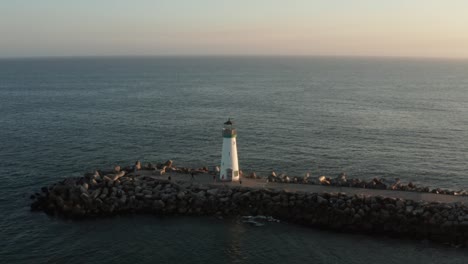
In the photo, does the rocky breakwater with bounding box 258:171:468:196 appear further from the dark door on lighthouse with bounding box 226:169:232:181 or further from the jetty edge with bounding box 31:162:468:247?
the dark door on lighthouse with bounding box 226:169:232:181

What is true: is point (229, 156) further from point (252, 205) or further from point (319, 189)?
point (319, 189)

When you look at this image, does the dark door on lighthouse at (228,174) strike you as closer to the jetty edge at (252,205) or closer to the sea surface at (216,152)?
the jetty edge at (252,205)

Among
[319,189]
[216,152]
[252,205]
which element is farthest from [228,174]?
[216,152]

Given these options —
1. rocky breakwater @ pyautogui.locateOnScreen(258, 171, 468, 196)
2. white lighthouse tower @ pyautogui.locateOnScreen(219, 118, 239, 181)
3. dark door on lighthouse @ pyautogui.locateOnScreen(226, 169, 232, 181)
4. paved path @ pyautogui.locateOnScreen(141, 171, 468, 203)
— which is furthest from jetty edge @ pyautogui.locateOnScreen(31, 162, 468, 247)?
rocky breakwater @ pyautogui.locateOnScreen(258, 171, 468, 196)

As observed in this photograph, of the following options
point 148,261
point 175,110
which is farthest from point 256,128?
point 148,261

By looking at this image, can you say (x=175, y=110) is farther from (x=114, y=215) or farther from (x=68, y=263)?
(x=68, y=263)

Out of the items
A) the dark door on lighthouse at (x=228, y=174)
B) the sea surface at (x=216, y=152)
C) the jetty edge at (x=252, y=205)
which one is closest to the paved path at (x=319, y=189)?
the jetty edge at (x=252, y=205)
